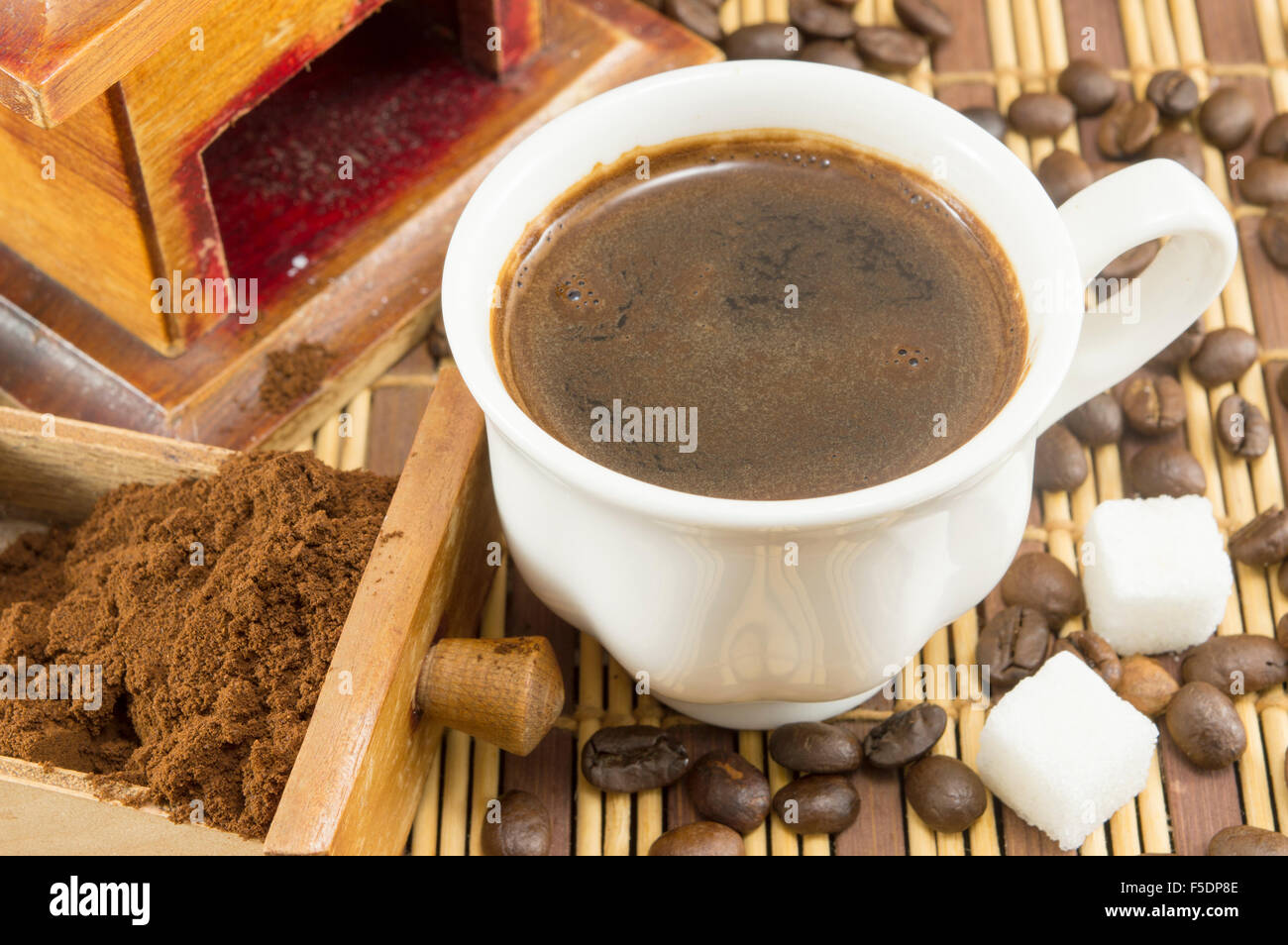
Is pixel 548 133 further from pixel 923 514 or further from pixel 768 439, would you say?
pixel 923 514

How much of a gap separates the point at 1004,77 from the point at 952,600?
96 centimetres

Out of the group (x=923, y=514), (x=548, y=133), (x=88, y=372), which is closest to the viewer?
(x=923, y=514)

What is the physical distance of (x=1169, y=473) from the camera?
168 centimetres

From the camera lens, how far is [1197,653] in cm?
157

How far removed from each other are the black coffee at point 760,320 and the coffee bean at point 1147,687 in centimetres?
40

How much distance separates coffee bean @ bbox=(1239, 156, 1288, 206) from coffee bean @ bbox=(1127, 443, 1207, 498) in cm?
41

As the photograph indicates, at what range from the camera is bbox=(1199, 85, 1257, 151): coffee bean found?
6.31 ft

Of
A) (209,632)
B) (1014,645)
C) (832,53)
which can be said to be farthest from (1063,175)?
(209,632)

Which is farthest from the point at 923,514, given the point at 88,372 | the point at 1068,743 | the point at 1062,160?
the point at 88,372

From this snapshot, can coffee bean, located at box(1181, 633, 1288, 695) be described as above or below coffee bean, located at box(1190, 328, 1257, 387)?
below

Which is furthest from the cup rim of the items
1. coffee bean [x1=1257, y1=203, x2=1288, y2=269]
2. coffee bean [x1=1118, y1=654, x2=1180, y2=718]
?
coffee bean [x1=1257, y1=203, x2=1288, y2=269]

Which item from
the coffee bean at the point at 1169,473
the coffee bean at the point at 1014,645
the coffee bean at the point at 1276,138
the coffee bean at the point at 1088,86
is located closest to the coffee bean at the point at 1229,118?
the coffee bean at the point at 1276,138

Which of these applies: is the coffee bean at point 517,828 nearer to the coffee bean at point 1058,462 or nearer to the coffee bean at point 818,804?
the coffee bean at point 818,804

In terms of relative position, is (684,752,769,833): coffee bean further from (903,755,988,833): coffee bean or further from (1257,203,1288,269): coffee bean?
(1257,203,1288,269): coffee bean
